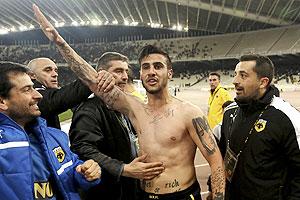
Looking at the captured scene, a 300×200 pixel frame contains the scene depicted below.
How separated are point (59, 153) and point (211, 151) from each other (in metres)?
1.25

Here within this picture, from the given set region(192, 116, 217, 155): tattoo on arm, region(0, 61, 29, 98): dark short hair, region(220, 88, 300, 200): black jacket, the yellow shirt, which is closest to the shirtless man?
region(192, 116, 217, 155): tattoo on arm

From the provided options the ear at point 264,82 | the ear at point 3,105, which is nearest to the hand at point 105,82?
the ear at point 3,105

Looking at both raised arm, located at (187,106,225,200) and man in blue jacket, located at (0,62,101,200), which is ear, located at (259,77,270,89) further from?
man in blue jacket, located at (0,62,101,200)

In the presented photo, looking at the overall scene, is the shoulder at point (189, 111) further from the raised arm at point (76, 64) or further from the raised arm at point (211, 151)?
the raised arm at point (76, 64)

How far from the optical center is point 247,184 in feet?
10.6

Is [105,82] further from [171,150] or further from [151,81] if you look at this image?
[171,150]

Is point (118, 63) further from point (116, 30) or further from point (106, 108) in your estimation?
point (116, 30)

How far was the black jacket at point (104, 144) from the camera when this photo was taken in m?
2.73

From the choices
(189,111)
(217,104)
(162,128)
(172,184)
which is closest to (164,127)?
(162,128)

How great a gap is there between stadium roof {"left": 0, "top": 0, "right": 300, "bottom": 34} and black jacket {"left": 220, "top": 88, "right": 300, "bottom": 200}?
3044 centimetres

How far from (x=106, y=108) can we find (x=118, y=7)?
113 ft

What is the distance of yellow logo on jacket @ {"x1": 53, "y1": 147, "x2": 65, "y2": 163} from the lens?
2.42 meters

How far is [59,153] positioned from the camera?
2447 millimetres

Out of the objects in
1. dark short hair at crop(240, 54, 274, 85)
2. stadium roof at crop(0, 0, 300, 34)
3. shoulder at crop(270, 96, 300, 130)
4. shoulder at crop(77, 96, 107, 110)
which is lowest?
shoulder at crop(270, 96, 300, 130)
